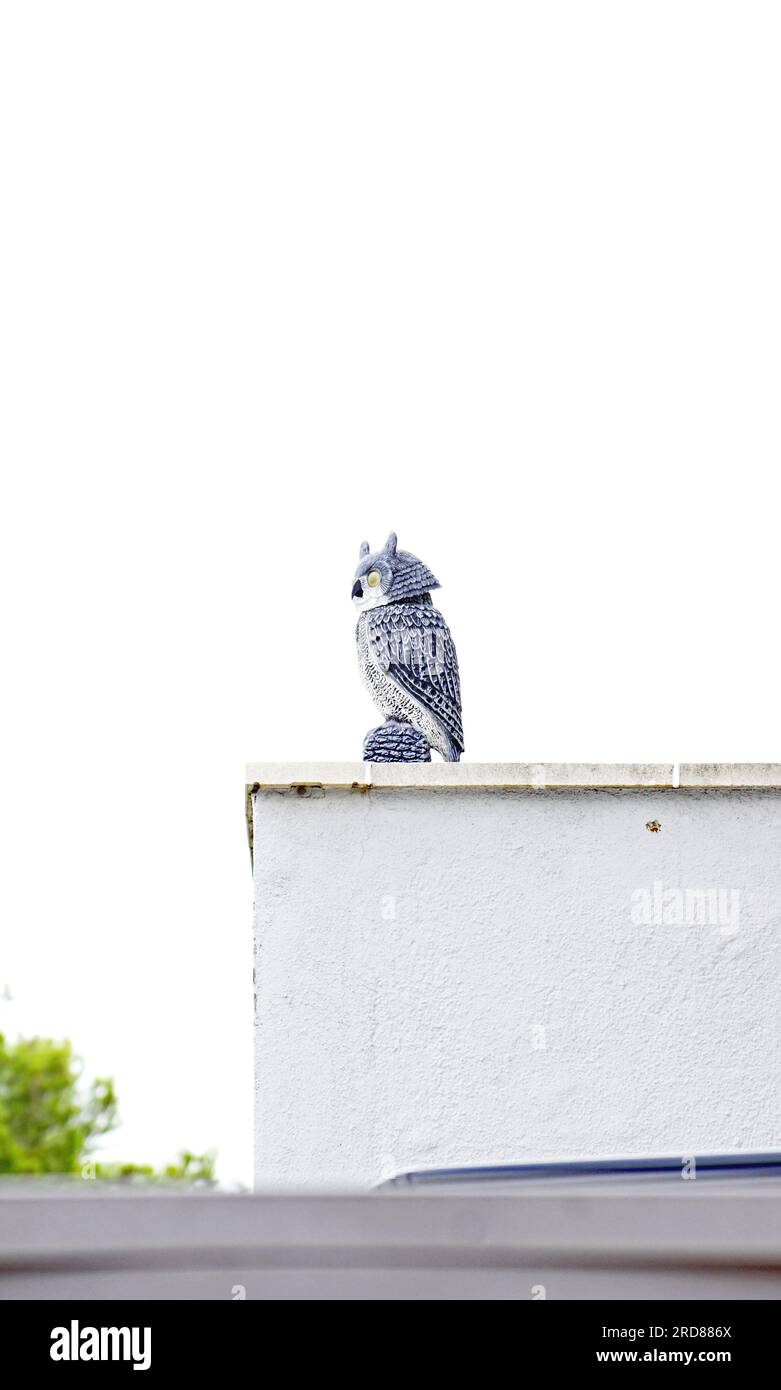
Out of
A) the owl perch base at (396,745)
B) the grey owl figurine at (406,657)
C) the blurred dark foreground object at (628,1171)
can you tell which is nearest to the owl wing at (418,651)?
the grey owl figurine at (406,657)

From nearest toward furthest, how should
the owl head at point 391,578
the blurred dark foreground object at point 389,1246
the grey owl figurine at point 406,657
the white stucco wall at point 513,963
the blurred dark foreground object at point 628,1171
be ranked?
the blurred dark foreground object at point 389,1246
the blurred dark foreground object at point 628,1171
the white stucco wall at point 513,963
the grey owl figurine at point 406,657
the owl head at point 391,578

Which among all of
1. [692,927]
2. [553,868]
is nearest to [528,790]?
[553,868]

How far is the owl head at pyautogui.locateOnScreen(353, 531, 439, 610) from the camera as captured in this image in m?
9.45

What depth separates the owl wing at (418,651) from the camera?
30.3 ft

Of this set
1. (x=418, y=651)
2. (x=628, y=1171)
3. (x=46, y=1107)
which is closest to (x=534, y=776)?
(x=418, y=651)

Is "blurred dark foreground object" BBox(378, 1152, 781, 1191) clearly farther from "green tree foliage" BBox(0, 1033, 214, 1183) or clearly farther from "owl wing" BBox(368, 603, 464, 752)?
"green tree foliage" BBox(0, 1033, 214, 1183)

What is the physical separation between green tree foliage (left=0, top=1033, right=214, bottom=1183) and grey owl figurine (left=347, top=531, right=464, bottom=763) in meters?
28.4

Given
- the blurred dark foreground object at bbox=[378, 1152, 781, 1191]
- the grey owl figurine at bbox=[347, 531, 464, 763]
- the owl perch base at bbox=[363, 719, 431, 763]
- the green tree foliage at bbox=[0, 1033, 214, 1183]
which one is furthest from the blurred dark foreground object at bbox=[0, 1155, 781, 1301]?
the green tree foliage at bbox=[0, 1033, 214, 1183]

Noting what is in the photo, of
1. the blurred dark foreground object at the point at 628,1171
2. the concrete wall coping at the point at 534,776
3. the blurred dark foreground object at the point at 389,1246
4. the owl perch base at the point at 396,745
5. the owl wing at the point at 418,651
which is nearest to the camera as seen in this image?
the blurred dark foreground object at the point at 389,1246

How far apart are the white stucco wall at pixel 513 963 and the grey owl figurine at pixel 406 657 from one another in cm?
43

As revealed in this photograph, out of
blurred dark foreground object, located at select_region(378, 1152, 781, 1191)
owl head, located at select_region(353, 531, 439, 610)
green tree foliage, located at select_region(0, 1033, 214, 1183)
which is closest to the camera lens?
blurred dark foreground object, located at select_region(378, 1152, 781, 1191)

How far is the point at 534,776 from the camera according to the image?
8.64 meters

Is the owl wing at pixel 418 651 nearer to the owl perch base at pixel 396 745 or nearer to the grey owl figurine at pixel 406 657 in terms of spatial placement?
the grey owl figurine at pixel 406 657
